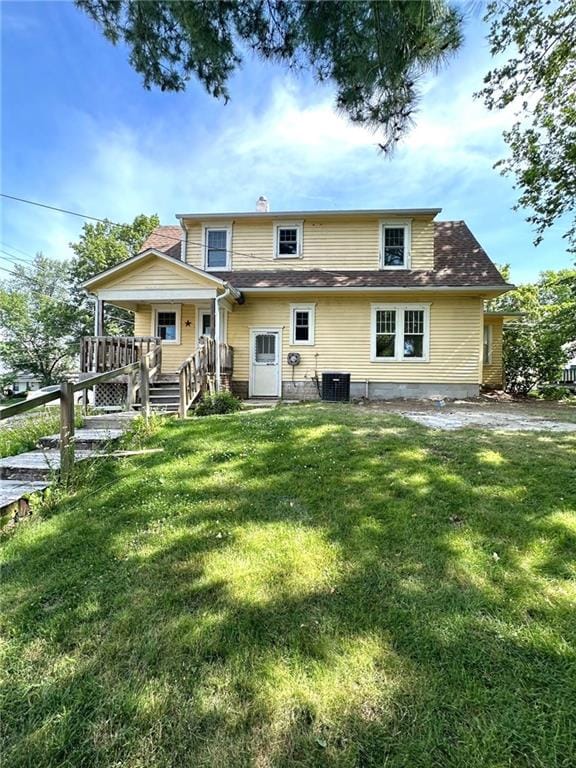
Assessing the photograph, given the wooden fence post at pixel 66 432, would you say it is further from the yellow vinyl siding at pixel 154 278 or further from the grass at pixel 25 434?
the yellow vinyl siding at pixel 154 278

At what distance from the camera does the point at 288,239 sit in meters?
12.8

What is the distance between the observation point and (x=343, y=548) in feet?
8.83

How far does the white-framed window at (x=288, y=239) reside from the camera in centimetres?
1269

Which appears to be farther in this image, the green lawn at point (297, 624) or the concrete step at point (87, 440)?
the concrete step at point (87, 440)

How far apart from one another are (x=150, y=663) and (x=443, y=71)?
4.87 m

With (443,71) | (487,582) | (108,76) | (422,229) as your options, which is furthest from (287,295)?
(487,582)

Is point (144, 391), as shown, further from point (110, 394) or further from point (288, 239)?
point (288, 239)

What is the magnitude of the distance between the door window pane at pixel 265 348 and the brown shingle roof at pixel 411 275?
161 centimetres

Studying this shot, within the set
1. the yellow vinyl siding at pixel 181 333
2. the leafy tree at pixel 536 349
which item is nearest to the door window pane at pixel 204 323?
the yellow vinyl siding at pixel 181 333

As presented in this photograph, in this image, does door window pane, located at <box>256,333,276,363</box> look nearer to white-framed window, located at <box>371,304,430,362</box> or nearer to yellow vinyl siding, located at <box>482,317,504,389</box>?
white-framed window, located at <box>371,304,430,362</box>

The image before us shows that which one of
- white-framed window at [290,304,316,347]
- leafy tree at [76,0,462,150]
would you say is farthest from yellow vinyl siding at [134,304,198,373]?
leafy tree at [76,0,462,150]

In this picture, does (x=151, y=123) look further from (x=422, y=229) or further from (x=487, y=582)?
(x=487, y=582)

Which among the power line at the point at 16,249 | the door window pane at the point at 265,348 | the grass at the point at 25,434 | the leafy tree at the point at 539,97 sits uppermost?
the power line at the point at 16,249

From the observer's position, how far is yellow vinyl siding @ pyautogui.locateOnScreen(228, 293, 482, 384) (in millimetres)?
11797
